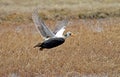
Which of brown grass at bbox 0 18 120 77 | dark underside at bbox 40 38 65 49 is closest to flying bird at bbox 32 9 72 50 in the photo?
dark underside at bbox 40 38 65 49

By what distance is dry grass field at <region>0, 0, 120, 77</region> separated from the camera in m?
8.87

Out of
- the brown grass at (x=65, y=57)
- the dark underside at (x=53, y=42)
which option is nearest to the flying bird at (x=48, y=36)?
the dark underside at (x=53, y=42)

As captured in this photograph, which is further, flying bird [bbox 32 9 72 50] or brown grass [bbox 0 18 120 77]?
brown grass [bbox 0 18 120 77]

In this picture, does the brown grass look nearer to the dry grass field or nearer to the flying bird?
the dry grass field

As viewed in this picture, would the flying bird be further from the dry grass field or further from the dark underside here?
the dry grass field

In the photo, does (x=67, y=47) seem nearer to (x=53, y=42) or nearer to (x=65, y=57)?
(x=65, y=57)

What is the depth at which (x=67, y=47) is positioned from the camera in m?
11.1

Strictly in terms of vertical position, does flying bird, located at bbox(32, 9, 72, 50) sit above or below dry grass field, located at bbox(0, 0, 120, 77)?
above

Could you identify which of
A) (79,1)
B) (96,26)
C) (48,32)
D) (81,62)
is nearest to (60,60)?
(81,62)

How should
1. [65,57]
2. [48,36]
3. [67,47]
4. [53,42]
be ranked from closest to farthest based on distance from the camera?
1. [53,42]
2. [48,36]
3. [65,57]
4. [67,47]

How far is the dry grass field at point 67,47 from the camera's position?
8867mm

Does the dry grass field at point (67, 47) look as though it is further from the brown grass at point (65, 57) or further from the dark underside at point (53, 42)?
the dark underside at point (53, 42)

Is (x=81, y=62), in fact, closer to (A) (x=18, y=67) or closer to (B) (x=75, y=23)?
(A) (x=18, y=67)

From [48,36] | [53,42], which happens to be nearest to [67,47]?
[48,36]
